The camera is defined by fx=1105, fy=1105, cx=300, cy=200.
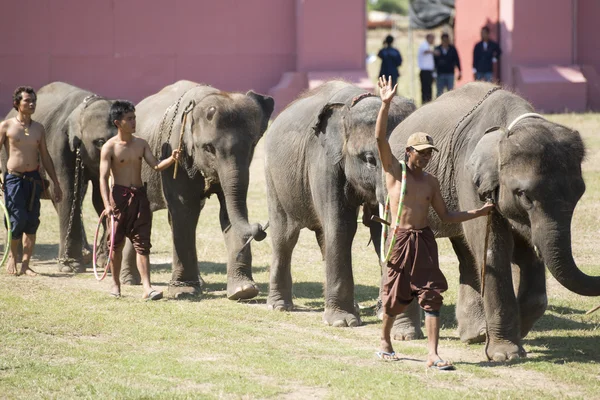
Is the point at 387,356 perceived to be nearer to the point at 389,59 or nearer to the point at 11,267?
the point at 11,267

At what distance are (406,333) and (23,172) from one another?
16.9 ft

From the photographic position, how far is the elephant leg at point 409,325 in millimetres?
8891

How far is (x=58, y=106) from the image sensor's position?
13.6 m

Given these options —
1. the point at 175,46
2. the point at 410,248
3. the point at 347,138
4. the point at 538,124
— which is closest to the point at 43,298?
the point at 347,138

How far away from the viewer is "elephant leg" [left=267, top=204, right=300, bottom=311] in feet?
34.0

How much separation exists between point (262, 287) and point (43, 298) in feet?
7.66

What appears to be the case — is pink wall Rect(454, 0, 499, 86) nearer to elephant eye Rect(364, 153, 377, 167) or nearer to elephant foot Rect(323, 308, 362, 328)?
elephant foot Rect(323, 308, 362, 328)

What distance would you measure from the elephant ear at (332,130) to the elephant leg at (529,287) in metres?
1.80

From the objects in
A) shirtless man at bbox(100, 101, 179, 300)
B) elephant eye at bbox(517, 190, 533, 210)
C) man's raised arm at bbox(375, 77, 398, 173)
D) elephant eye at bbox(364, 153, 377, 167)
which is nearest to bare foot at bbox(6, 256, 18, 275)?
shirtless man at bbox(100, 101, 179, 300)

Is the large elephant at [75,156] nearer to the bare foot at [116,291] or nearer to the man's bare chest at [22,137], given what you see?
the man's bare chest at [22,137]

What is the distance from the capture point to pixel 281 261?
34.4 ft

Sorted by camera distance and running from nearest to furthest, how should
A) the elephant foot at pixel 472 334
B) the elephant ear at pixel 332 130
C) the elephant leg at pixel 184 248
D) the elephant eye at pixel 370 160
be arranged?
the elephant foot at pixel 472 334 < the elephant eye at pixel 370 160 < the elephant ear at pixel 332 130 < the elephant leg at pixel 184 248

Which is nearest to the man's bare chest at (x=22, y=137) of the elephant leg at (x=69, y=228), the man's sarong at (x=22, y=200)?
the man's sarong at (x=22, y=200)

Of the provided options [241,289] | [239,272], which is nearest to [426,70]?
[239,272]
